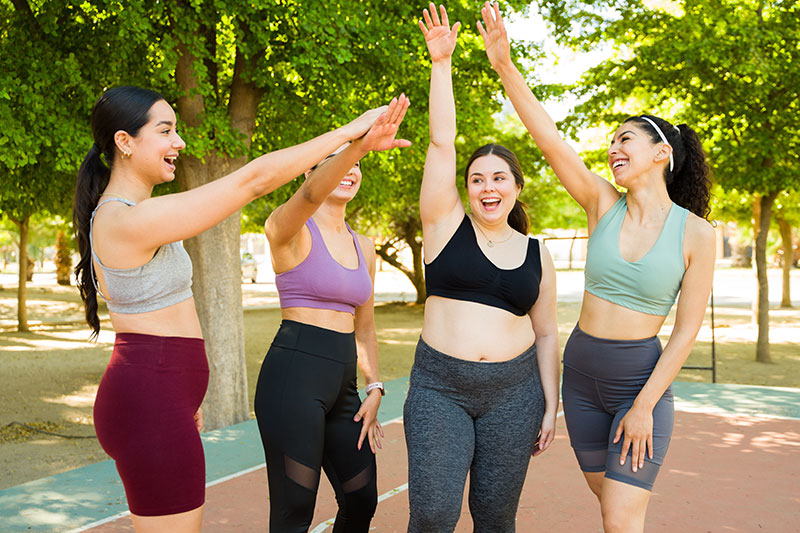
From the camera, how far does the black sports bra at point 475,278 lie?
321cm

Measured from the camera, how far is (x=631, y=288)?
3.21m

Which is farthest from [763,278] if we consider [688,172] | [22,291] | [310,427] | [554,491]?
[22,291]

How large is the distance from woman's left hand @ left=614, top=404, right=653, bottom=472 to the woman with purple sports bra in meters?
1.19

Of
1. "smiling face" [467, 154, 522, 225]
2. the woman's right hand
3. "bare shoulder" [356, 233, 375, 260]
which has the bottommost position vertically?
"bare shoulder" [356, 233, 375, 260]

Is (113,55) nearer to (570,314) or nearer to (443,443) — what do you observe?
(443,443)

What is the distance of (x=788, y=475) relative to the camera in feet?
21.7

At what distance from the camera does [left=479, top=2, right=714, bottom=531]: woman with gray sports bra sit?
10.2 feet

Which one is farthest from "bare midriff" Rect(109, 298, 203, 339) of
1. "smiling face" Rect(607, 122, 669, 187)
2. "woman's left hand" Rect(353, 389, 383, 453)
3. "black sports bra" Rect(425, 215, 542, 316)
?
"smiling face" Rect(607, 122, 669, 187)

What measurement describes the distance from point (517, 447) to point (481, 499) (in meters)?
0.28

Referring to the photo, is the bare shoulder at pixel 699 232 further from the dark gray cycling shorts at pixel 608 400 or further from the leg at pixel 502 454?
the leg at pixel 502 454

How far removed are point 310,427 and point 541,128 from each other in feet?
5.52

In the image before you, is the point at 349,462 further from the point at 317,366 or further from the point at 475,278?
the point at 475,278

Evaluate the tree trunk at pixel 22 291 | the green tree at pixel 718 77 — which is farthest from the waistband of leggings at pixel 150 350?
the tree trunk at pixel 22 291

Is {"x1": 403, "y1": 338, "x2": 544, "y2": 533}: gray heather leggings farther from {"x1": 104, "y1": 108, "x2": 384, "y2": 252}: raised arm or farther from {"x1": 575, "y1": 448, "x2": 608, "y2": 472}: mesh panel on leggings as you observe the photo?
{"x1": 104, "y1": 108, "x2": 384, "y2": 252}: raised arm
